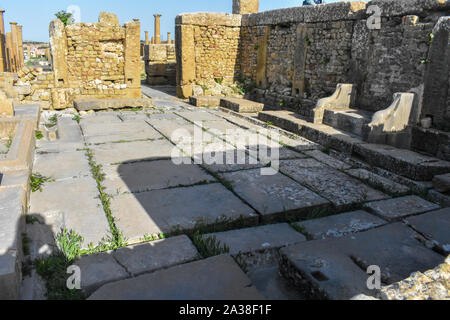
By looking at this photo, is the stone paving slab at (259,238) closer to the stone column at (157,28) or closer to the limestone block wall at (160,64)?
the limestone block wall at (160,64)

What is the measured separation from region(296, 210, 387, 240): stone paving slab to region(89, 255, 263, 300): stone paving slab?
3.69 feet

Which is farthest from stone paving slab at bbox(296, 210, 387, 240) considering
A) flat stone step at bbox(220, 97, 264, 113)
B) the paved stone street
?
flat stone step at bbox(220, 97, 264, 113)

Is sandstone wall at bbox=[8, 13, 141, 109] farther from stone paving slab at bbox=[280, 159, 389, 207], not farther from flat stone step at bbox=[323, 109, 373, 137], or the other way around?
stone paving slab at bbox=[280, 159, 389, 207]

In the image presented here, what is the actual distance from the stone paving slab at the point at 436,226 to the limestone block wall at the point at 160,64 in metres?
13.4

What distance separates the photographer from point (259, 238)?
9.82 feet

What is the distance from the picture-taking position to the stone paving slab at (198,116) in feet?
27.0

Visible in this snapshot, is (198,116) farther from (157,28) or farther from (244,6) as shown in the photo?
(157,28)

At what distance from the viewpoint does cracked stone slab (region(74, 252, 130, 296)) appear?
2.30 meters

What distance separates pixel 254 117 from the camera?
28.1ft
